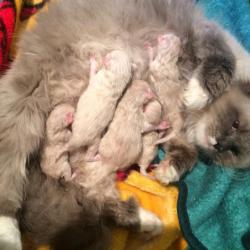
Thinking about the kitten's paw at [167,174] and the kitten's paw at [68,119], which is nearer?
the kitten's paw at [68,119]

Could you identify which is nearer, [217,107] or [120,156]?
[120,156]

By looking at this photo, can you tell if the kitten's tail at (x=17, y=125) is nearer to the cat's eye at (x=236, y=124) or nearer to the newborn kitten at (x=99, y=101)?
the newborn kitten at (x=99, y=101)

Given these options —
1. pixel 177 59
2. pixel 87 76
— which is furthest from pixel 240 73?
pixel 87 76

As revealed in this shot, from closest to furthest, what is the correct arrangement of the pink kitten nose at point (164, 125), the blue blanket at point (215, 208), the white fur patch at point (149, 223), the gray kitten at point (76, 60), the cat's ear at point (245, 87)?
1. the gray kitten at point (76, 60)
2. the white fur patch at point (149, 223)
3. the blue blanket at point (215, 208)
4. the pink kitten nose at point (164, 125)
5. the cat's ear at point (245, 87)

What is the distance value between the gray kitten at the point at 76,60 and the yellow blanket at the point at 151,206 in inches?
8.5

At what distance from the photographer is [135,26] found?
6.39ft

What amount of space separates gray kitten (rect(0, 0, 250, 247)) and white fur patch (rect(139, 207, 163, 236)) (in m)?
0.48

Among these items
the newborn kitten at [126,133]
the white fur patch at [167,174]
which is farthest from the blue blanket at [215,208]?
the newborn kitten at [126,133]

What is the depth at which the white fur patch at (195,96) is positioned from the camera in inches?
74.5

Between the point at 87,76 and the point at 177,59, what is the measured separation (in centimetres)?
44

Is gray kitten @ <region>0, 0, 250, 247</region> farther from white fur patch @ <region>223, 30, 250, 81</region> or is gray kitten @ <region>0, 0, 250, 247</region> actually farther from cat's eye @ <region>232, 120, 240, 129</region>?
cat's eye @ <region>232, 120, 240, 129</region>

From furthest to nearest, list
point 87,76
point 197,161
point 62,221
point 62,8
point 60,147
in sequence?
point 197,161, point 62,8, point 87,76, point 60,147, point 62,221

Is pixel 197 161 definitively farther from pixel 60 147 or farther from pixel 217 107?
pixel 60 147

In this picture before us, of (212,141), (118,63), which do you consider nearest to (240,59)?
(212,141)
